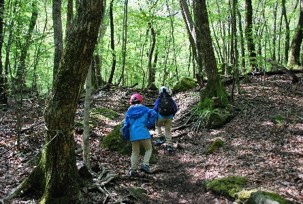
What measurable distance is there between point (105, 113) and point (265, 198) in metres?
9.40

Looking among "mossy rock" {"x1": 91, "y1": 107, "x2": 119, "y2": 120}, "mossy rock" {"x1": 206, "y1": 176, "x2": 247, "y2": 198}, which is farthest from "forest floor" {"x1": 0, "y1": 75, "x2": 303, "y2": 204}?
"mossy rock" {"x1": 91, "y1": 107, "x2": 119, "y2": 120}

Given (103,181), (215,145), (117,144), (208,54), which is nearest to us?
(103,181)

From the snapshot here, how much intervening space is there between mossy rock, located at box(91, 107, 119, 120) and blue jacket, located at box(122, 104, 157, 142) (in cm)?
546

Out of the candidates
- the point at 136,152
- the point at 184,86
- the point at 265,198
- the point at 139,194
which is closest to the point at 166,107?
the point at 136,152

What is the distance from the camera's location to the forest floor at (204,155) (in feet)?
22.1

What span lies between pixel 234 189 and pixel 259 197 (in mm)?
762

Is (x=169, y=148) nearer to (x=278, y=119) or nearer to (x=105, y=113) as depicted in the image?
(x=278, y=119)

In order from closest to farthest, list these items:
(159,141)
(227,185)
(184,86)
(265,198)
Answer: (265,198), (227,185), (159,141), (184,86)

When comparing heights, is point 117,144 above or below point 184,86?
below

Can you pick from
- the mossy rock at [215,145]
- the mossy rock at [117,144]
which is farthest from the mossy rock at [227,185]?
the mossy rock at [117,144]

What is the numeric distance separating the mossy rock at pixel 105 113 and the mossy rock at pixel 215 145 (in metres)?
5.41

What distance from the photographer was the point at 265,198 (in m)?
5.69

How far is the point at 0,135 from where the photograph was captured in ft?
30.7

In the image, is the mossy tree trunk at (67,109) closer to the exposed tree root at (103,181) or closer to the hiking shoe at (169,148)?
the exposed tree root at (103,181)
